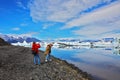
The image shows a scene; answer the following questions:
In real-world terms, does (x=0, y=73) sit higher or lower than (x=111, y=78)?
higher

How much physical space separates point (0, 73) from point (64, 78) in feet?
18.2

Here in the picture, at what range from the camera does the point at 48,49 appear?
26.3 meters

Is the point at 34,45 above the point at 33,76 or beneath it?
above

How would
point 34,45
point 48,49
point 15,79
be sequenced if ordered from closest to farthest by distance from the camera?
1. point 15,79
2. point 34,45
3. point 48,49

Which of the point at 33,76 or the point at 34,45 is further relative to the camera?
the point at 34,45

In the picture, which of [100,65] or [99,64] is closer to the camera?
[100,65]

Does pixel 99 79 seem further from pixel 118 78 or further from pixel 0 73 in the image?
pixel 0 73

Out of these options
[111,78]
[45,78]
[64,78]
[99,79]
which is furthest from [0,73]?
[111,78]

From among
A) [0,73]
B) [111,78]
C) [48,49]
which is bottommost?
[111,78]

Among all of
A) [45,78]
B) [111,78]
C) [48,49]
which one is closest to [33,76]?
[45,78]

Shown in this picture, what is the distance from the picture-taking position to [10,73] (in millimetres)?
19047

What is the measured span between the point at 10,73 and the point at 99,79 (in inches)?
473

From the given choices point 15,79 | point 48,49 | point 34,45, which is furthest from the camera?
point 48,49

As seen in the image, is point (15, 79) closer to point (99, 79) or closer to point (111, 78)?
point (99, 79)
